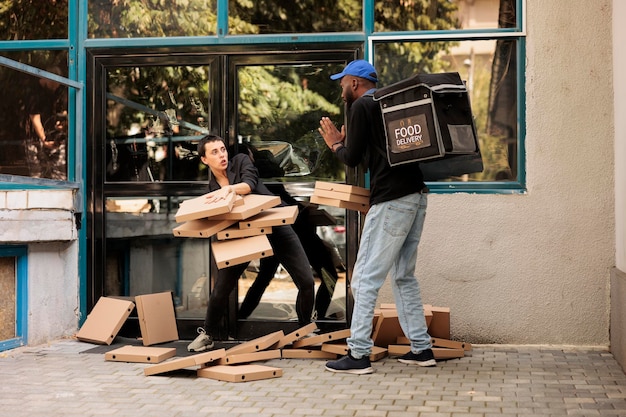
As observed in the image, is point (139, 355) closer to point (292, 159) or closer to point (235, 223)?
point (235, 223)

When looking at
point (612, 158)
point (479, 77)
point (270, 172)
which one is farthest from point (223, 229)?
point (612, 158)

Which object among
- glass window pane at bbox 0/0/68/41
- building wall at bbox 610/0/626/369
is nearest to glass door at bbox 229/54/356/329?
glass window pane at bbox 0/0/68/41

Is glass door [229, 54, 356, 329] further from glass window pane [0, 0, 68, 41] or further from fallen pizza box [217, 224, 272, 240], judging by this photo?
glass window pane [0, 0, 68, 41]

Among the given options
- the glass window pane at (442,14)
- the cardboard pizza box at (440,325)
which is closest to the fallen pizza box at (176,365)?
the cardboard pizza box at (440,325)

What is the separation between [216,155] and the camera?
7.50 meters

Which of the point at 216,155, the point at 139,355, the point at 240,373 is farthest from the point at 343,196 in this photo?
the point at 139,355

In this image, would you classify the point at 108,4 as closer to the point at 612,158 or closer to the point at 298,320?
the point at 298,320

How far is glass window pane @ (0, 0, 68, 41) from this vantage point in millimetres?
8453

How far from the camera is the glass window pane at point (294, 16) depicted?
801 centimetres

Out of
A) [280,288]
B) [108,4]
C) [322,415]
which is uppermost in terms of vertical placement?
[108,4]

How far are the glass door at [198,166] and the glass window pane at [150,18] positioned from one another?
0.21 meters

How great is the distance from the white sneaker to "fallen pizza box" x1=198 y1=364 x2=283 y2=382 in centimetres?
96

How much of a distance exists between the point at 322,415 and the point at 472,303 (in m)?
2.85

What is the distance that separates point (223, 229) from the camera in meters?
7.08
